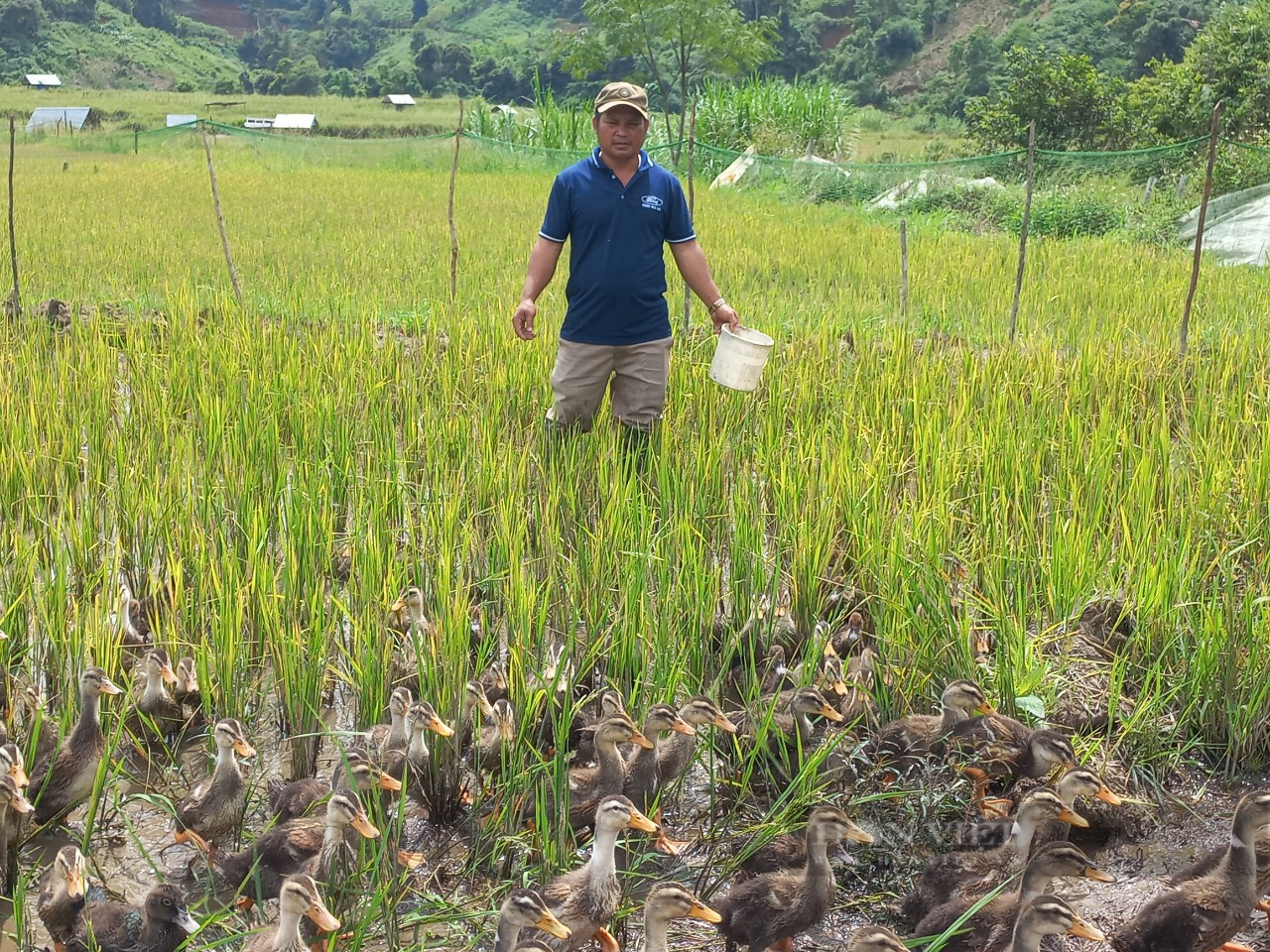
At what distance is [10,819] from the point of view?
288 cm

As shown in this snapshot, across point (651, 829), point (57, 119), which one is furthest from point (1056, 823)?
point (57, 119)

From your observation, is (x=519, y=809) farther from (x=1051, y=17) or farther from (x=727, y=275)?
(x=1051, y=17)

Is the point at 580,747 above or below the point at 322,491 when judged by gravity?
below

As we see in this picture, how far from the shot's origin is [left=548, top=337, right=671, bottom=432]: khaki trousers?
5.24 meters

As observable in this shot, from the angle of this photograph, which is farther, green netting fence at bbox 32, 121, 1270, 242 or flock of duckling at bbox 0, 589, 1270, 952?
green netting fence at bbox 32, 121, 1270, 242

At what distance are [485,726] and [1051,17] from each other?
49.1 metres

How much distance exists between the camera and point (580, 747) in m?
3.34

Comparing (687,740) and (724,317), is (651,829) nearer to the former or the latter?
(687,740)

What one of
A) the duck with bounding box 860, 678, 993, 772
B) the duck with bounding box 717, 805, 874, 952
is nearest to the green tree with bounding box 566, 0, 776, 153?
the duck with bounding box 860, 678, 993, 772

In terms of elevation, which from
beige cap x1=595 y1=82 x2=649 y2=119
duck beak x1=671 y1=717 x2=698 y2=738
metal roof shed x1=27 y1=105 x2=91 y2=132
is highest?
metal roof shed x1=27 y1=105 x2=91 y2=132

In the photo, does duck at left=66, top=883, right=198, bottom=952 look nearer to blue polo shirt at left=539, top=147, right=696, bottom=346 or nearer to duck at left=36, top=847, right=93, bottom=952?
duck at left=36, top=847, right=93, bottom=952

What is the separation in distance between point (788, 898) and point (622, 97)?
3.28 meters

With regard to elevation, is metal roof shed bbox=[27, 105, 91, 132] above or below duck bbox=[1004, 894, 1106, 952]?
above

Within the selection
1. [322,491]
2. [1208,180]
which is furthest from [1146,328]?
[322,491]
